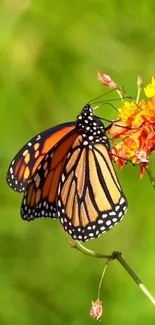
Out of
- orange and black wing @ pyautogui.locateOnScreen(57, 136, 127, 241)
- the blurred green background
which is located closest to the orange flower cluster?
orange and black wing @ pyautogui.locateOnScreen(57, 136, 127, 241)

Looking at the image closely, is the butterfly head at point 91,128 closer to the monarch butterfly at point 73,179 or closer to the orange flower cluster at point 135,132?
the monarch butterfly at point 73,179

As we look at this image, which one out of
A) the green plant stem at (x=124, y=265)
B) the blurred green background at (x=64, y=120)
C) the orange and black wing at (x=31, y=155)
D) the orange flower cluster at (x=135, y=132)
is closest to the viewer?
the green plant stem at (x=124, y=265)

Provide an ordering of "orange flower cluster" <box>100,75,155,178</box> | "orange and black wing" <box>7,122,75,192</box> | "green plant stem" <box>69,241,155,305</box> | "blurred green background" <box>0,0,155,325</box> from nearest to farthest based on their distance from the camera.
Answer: "green plant stem" <box>69,241,155,305</box> < "orange flower cluster" <box>100,75,155,178</box> < "orange and black wing" <box>7,122,75,192</box> < "blurred green background" <box>0,0,155,325</box>

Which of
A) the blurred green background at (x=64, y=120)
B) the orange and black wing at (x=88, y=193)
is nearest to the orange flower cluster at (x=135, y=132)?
the orange and black wing at (x=88, y=193)

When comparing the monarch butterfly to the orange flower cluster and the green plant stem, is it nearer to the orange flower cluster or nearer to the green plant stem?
the orange flower cluster

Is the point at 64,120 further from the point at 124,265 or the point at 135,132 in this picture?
the point at 124,265

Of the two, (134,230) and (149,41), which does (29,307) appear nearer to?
(134,230)
